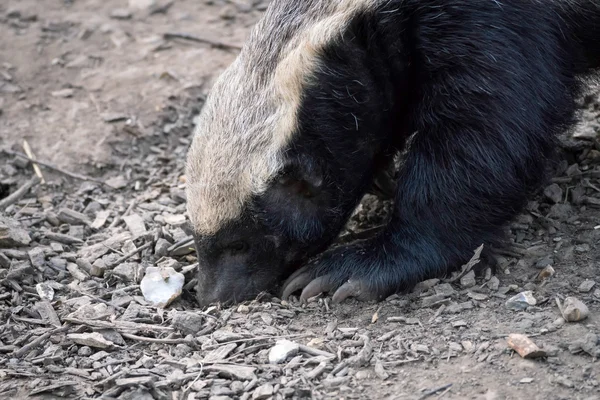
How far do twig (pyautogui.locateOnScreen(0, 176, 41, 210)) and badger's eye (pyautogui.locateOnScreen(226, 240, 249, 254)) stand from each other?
7.09ft

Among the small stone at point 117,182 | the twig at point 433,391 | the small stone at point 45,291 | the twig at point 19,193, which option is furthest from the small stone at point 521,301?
the twig at point 19,193

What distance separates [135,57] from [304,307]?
3903 millimetres

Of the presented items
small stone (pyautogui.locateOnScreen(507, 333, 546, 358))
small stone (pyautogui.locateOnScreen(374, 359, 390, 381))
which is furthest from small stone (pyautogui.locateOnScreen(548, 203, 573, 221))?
small stone (pyautogui.locateOnScreen(374, 359, 390, 381))

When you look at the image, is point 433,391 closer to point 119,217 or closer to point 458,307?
point 458,307

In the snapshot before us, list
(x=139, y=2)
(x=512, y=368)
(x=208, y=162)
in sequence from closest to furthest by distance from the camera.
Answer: (x=512, y=368), (x=208, y=162), (x=139, y=2)

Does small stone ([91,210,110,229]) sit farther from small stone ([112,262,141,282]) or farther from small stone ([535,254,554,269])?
small stone ([535,254,554,269])

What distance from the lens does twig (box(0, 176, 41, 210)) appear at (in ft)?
20.5

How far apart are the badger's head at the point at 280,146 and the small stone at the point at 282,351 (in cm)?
72

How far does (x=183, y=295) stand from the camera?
5293 millimetres

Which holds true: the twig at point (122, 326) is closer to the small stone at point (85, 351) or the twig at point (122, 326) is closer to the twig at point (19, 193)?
the small stone at point (85, 351)

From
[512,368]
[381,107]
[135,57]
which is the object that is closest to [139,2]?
[135,57]

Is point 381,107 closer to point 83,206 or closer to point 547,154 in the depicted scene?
point 547,154

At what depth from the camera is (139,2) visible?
885 cm

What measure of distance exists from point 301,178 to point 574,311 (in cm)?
164
